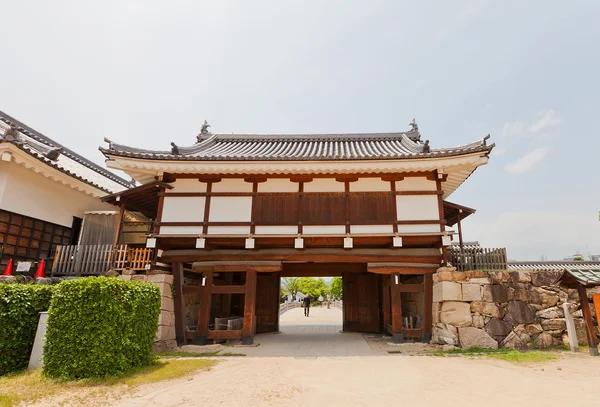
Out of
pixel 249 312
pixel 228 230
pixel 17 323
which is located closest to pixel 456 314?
pixel 249 312

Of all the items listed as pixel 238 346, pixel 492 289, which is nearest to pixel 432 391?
pixel 492 289

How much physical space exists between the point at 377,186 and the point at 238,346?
23.9 feet

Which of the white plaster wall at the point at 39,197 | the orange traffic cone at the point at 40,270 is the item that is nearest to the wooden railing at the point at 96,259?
the orange traffic cone at the point at 40,270

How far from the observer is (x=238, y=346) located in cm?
1074

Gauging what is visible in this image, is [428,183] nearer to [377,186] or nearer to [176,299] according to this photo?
[377,186]

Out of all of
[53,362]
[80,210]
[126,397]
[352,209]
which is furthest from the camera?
[80,210]

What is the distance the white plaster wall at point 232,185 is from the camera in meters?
11.5

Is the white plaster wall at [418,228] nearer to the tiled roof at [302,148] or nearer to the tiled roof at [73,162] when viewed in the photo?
the tiled roof at [302,148]

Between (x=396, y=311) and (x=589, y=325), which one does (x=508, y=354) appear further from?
(x=396, y=311)

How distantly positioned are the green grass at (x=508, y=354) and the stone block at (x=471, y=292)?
1489 millimetres

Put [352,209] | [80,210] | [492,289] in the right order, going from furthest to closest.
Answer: [80,210] < [352,209] < [492,289]

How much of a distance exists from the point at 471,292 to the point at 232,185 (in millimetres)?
8798

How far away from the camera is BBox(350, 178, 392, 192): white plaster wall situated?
11289 mm

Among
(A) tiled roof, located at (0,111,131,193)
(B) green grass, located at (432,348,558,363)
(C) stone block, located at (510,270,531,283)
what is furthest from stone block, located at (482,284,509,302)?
(A) tiled roof, located at (0,111,131,193)
